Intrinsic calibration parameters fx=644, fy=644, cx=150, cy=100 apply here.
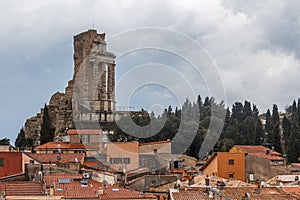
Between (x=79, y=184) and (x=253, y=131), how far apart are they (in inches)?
2474

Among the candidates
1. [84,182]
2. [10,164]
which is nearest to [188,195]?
[84,182]

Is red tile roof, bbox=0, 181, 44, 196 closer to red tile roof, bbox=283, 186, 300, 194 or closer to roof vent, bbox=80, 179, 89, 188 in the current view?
roof vent, bbox=80, 179, 89, 188

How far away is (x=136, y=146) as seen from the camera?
2271 inches

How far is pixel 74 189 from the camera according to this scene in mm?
34062

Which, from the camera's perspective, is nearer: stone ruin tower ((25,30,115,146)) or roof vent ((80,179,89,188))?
roof vent ((80,179,89,188))

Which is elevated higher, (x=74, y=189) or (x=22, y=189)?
(x=22, y=189)

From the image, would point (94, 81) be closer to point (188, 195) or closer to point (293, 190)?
point (293, 190)

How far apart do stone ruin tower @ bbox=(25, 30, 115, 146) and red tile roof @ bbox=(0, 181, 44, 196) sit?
2070 inches

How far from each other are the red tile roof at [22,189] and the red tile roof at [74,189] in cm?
64

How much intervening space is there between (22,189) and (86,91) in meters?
61.7

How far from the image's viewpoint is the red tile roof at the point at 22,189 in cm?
3141

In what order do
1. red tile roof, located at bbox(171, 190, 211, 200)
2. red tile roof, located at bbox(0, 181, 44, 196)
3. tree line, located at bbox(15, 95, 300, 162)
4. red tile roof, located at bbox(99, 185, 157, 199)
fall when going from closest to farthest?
red tile roof, located at bbox(171, 190, 211, 200) → red tile roof, located at bbox(0, 181, 44, 196) → red tile roof, located at bbox(99, 185, 157, 199) → tree line, located at bbox(15, 95, 300, 162)

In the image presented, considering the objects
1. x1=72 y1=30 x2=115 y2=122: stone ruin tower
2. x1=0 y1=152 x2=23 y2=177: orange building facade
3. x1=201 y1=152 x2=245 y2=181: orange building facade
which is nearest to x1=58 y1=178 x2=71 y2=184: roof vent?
x1=0 y1=152 x2=23 y2=177: orange building facade

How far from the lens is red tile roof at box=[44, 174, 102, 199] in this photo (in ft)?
107
